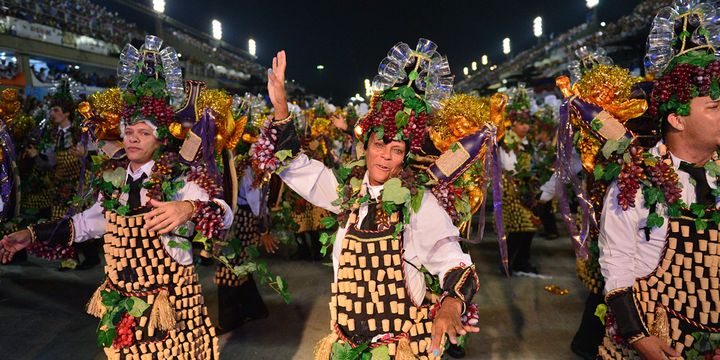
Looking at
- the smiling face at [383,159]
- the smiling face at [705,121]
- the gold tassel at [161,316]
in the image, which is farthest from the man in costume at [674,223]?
the gold tassel at [161,316]

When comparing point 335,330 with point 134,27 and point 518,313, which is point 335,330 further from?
point 134,27

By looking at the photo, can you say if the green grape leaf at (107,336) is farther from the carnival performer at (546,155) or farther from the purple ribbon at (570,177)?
the carnival performer at (546,155)

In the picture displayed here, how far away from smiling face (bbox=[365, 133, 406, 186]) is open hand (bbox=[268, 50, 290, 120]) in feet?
1.56

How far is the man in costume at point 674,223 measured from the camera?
2303mm

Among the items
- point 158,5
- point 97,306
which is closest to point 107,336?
point 97,306

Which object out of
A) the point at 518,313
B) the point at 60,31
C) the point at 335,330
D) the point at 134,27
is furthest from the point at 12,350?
the point at 134,27

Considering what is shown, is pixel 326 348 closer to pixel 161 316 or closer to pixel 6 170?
pixel 161 316

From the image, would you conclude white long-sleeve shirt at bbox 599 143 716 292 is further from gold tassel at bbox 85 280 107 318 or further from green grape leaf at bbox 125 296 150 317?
gold tassel at bbox 85 280 107 318

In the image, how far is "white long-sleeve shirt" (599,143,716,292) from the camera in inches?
94.9

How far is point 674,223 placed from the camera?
2.36m

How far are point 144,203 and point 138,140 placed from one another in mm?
406

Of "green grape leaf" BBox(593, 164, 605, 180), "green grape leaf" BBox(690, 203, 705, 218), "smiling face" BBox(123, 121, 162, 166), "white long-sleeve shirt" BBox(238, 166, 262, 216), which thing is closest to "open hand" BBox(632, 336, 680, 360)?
"green grape leaf" BBox(690, 203, 705, 218)

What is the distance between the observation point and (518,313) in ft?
18.1

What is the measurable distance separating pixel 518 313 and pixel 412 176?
152 inches
